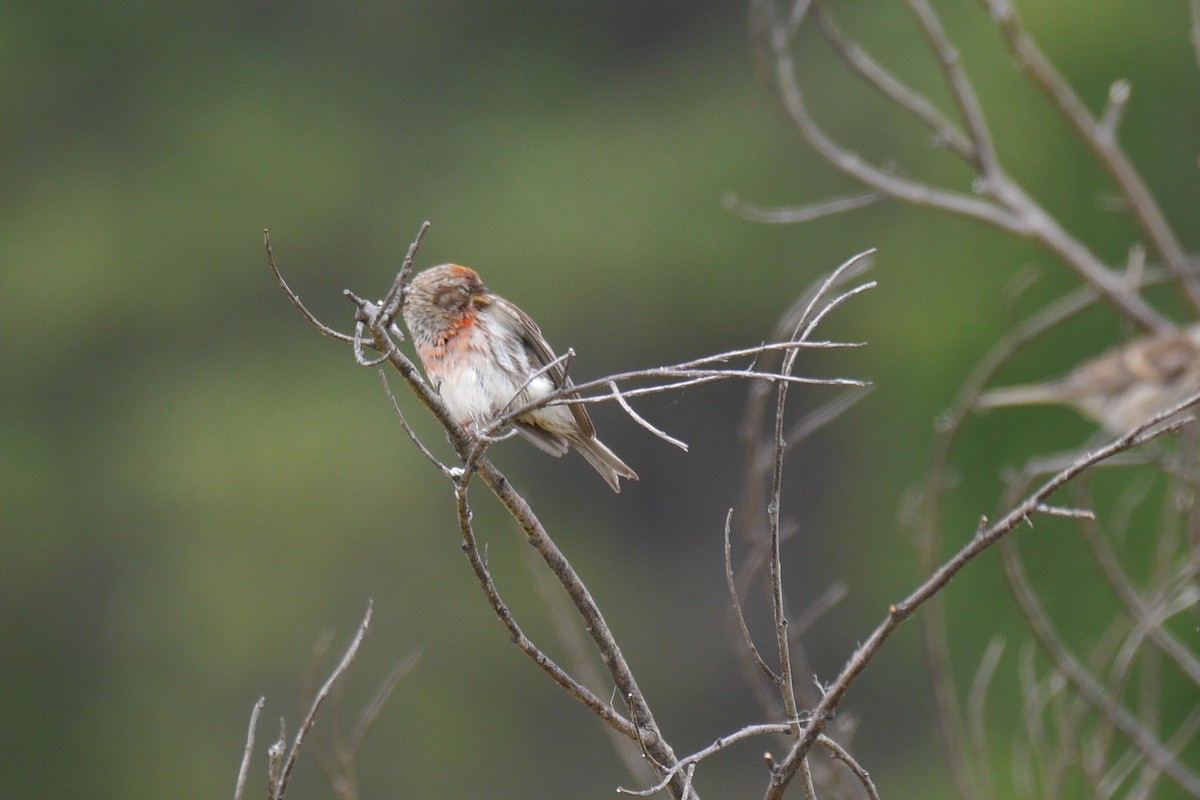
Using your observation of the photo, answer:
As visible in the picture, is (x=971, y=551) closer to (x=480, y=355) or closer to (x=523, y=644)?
(x=523, y=644)

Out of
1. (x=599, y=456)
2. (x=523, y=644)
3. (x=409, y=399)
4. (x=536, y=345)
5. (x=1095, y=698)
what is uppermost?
(x=409, y=399)

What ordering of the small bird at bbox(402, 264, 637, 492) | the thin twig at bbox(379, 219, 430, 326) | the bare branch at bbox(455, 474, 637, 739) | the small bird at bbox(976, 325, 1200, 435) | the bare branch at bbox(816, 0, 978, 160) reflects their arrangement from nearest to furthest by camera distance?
the thin twig at bbox(379, 219, 430, 326)
the bare branch at bbox(455, 474, 637, 739)
the small bird at bbox(402, 264, 637, 492)
the bare branch at bbox(816, 0, 978, 160)
the small bird at bbox(976, 325, 1200, 435)

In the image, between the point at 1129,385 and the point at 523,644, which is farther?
the point at 1129,385

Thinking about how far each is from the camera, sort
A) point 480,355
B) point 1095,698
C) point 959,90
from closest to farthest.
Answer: point 1095,698, point 480,355, point 959,90

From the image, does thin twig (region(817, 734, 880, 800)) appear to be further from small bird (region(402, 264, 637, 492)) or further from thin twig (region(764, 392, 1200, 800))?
small bird (region(402, 264, 637, 492))

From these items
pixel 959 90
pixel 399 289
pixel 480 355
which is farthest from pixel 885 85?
pixel 399 289

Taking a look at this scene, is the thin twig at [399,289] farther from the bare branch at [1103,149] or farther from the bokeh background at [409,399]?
the bokeh background at [409,399]

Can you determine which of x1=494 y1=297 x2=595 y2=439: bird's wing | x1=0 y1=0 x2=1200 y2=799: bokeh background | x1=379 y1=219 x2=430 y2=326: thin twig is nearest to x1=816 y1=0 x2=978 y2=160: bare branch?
x1=494 y1=297 x2=595 y2=439: bird's wing
